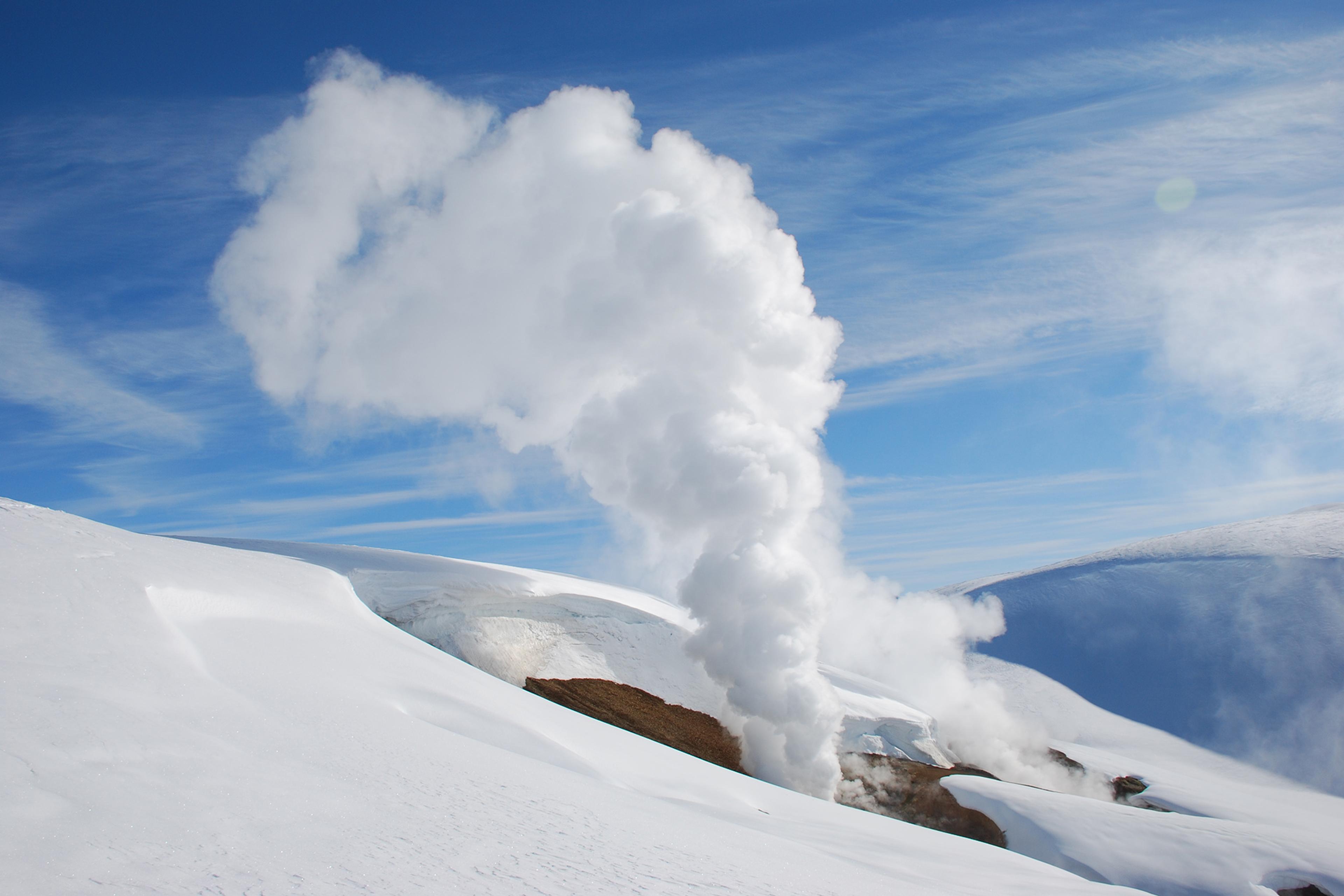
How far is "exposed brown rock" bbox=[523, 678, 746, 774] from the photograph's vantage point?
2419 cm

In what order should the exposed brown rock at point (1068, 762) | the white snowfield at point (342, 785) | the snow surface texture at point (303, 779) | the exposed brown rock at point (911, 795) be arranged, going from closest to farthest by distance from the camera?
1. the snow surface texture at point (303, 779)
2. the white snowfield at point (342, 785)
3. the exposed brown rock at point (911, 795)
4. the exposed brown rock at point (1068, 762)

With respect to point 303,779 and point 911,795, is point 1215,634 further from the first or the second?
point 303,779

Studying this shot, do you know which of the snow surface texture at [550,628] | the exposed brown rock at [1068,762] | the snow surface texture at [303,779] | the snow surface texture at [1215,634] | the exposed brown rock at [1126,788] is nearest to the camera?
the snow surface texture at [303,779]

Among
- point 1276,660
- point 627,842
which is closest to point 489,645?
point 627,842

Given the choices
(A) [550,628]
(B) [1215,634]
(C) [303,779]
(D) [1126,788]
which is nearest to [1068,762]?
(D) [1126,788]

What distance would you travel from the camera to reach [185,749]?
6.57m

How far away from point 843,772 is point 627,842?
2398 cm

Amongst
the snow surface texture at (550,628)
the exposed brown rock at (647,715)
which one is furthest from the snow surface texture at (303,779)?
the snow surface texture at (550,628)

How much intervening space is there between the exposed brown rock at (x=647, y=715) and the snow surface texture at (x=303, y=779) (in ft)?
32.2

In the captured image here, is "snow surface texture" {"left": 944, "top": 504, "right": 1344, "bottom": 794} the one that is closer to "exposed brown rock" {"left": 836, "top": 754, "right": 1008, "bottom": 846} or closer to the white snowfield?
"exposed brown rock" {"left": 836, "top": 754, "right": 1008, "bottom": 846}

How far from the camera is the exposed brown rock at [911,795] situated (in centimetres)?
2289

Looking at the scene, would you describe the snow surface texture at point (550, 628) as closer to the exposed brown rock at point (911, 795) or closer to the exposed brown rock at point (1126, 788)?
the exposed brown rock at point (911, 795)

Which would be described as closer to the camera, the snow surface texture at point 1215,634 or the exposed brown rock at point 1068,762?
the exposed brown rock at point 1068,762

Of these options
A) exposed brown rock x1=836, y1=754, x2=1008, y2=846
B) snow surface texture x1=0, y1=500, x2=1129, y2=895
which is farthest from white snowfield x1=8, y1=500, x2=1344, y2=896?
exposed brown rock x1=836, y1=754, x2=1008, y2=846
